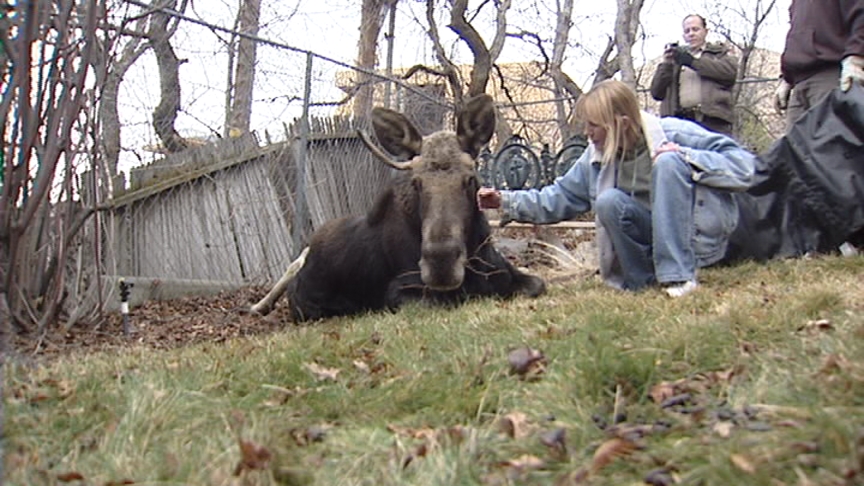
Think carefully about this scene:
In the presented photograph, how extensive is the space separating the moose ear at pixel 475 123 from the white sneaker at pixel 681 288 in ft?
5.83

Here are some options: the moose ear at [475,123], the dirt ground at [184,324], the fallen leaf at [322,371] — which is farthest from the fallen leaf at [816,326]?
the dirt ground at [184,324]

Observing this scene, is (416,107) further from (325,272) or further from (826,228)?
(826,228)

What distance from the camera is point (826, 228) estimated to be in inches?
254

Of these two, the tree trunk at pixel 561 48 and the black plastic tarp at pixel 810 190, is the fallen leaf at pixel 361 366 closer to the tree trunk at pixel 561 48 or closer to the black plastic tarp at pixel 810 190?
the black plastic tarp at pixel 810 190

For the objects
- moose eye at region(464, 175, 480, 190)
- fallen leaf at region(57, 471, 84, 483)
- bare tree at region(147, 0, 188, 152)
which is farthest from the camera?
bare tree at region(147, 0, 188, 152)

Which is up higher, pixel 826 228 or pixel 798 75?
pixel 798 75

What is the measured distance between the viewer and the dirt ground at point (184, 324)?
17.7 feet

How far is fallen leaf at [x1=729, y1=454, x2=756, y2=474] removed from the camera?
205 centimetres

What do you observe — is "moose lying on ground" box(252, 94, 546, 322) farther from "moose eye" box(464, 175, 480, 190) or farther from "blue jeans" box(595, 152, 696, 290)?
"blue jeans" box(595, 152, 696, 290)

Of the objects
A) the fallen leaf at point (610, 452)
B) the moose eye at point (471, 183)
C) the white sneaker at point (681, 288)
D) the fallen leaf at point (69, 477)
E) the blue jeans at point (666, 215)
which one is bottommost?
the fallen leaf at point (69, 477)

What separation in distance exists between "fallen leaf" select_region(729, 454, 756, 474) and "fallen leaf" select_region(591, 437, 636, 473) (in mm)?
306

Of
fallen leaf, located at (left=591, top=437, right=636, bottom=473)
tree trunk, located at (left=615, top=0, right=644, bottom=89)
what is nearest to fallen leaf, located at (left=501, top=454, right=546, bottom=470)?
fallen leaf, located at (left=591, top=437, right=636, bottom=473)

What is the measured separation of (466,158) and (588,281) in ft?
5.28

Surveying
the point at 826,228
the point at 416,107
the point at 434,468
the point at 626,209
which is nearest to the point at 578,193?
the point at 626,209
